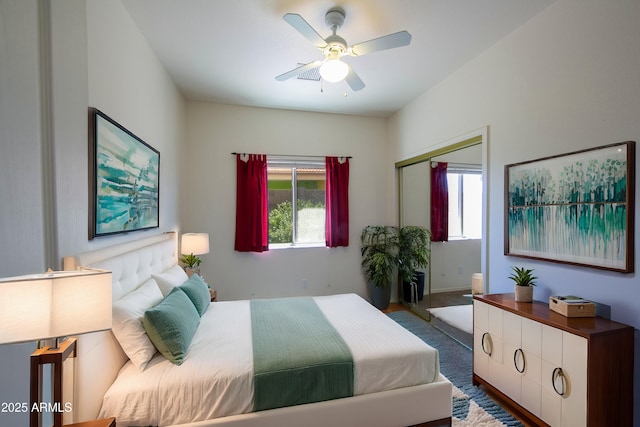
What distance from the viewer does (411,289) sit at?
155 inches

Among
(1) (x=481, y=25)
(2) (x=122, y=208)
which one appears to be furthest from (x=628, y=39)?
(2) (x=122, y=208)

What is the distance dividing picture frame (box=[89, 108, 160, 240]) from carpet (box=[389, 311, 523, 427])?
2588mm

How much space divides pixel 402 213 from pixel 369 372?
2.81 meters

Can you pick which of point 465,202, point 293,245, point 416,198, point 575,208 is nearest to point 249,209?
point 293,245

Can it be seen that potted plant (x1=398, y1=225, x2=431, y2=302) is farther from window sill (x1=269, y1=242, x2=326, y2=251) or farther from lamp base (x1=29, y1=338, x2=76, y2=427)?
lamp base (x1=29, y1=338, x2=76, y2=427)

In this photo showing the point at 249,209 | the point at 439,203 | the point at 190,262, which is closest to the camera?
the point at 190,262

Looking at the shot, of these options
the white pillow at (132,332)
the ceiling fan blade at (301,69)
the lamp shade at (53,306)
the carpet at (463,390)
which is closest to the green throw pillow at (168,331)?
the white pillow at (132,332)

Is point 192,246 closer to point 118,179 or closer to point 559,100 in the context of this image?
point 118,179

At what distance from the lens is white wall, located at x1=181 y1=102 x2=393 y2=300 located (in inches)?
146

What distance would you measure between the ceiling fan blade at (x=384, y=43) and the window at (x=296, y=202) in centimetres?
221

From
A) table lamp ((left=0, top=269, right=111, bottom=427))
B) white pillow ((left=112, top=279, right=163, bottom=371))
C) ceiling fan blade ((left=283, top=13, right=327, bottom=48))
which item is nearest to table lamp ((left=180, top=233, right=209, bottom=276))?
white pillow ((left=112, top=279, right=163, bottom=371))

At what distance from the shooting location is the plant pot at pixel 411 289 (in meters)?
3.76

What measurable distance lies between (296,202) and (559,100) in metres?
3.05

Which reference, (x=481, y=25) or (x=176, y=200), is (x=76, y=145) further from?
(x=481, y=25)
